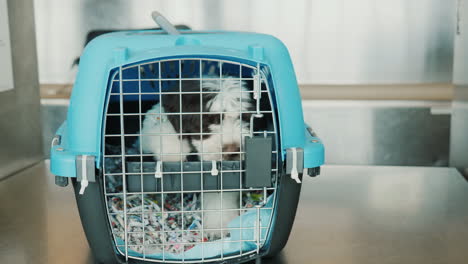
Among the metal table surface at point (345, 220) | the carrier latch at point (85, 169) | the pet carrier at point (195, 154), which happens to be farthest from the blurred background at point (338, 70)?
the carrier latch at point (85, 169)

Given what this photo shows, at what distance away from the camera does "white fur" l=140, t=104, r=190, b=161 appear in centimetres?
126

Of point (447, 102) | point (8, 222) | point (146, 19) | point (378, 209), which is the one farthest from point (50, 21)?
point (447, 102)

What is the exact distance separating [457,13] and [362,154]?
2.04 ft

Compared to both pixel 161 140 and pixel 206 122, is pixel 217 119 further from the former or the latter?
pixel 161 140

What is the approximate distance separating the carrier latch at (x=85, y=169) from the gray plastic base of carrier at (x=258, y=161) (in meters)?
0.29

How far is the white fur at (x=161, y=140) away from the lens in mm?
1257

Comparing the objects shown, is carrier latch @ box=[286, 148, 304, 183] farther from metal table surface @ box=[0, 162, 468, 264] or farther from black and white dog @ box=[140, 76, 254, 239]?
metal table surface @ box=[0, 162, 468, 264]

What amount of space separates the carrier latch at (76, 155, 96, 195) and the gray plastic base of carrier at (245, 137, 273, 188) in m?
0.29

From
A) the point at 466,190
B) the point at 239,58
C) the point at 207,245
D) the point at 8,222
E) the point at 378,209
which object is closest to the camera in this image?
the point at 239,58

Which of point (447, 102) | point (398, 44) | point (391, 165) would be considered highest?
point (398, 44)

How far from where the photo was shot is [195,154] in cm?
122

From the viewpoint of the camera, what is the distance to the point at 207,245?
4.13 ft

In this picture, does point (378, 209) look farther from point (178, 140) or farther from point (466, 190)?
point (178, 140)

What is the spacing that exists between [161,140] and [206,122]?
0.10 metres
